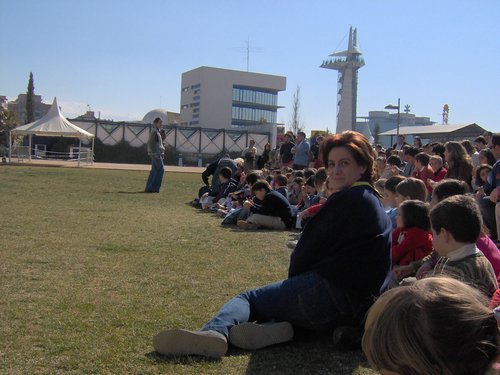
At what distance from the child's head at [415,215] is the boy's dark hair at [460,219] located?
147 centimetres

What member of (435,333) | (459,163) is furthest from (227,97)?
(435,333)

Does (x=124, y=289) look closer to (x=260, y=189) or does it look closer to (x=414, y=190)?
(x=414, y=190)

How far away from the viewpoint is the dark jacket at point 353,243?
3.63 m

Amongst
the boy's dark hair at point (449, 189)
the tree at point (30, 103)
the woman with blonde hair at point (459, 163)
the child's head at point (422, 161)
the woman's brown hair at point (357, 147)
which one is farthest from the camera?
the tree at point (30, 103)

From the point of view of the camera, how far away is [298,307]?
3.71 m

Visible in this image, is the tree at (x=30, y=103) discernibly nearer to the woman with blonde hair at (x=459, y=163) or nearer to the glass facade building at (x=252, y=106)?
the glass facade building at (x=252, y=106)

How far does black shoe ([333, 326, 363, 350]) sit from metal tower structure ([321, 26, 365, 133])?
93.1m

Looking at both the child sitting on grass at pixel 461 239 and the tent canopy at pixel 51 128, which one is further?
Answer: the tent canopy at pixel 51 128

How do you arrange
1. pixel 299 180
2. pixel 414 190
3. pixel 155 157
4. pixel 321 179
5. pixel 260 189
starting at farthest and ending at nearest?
pixel 155 157 < pixel 299 180 < pixel 260 189 < pixel 321 179 < pixel 414 190

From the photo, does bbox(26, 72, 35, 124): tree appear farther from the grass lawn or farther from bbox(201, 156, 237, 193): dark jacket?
the grass lawn

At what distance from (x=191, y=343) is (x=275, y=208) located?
22.2 feet

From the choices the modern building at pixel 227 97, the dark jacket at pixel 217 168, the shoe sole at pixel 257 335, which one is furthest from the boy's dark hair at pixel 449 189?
the modern building at pixel 227 97

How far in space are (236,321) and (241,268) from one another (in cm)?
254

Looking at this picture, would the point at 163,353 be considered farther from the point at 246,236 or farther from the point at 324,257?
the point at 246,236
